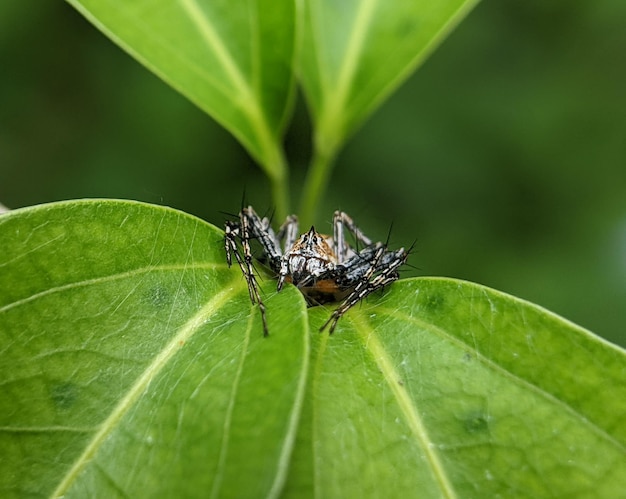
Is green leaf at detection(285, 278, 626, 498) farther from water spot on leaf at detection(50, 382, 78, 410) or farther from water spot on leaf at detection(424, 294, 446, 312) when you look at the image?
water spot on leaf at detection(50, 382, 78, 410)

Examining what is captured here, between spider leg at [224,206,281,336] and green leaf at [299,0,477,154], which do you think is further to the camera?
green leaf at [299,0,477,154]

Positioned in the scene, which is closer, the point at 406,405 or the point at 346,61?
the point at 406,405

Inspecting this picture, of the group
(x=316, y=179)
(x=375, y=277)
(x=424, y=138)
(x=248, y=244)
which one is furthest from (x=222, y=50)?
(x=424, y=138)

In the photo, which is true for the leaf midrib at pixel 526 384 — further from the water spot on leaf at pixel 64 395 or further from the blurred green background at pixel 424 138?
the blurred green background at pixel 424 138

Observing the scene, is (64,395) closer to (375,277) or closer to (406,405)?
(406,405)

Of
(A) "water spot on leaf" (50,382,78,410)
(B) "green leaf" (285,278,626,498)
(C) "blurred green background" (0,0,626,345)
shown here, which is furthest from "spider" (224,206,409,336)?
(C) "blurred green background" (0,0,626,345)

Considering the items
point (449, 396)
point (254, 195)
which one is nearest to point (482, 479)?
point (449, 396)

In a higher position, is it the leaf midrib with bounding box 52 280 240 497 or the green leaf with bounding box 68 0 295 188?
the green leaf with bounding box 68 0 295 188
